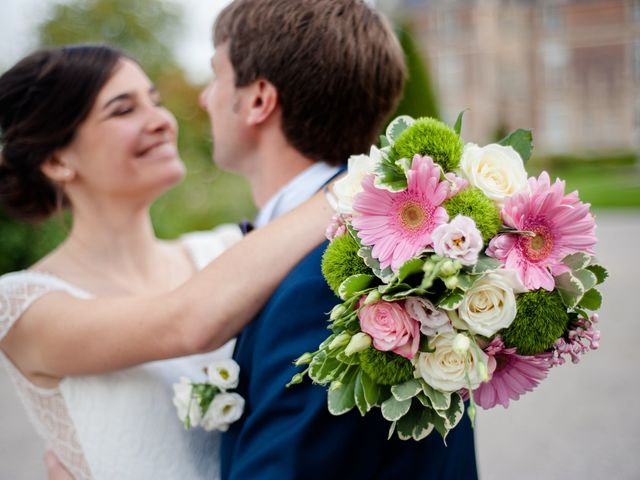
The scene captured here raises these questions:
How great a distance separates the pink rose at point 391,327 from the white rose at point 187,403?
908mm

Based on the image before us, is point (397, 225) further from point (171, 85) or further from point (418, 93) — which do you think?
point (171, 85)

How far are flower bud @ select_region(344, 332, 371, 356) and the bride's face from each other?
1741 millimetres

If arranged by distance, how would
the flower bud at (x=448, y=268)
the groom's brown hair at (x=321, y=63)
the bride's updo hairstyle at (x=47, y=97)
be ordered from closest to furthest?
1. the flower bud at (x=448, y=268)
2. the groom's brown hair at (x=321, y=63)
3. the bride's updo hairstyle at (x=47, y=97)

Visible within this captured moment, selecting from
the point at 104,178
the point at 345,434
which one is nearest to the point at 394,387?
the point at 345,434

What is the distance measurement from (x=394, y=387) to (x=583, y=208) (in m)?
0.56

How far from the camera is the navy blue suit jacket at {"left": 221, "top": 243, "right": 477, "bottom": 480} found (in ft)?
5.28

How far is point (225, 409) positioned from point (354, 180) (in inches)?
35.7

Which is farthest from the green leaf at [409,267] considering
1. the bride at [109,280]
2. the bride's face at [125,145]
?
the bride's face at [125,145]

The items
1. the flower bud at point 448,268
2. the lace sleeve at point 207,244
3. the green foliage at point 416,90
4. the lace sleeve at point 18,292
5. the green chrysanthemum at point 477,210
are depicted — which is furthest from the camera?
the green foliage at point 416,90

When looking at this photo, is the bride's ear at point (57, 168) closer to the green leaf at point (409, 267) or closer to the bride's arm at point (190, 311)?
the bride's arm at point (190, 311)

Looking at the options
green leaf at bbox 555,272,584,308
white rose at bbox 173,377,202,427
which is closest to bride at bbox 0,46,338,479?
white rose at bbox 173,377,202,427

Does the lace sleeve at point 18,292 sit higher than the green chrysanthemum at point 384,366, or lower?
lower

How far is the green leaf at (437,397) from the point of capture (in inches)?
53.4

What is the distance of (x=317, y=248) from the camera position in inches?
73.0
